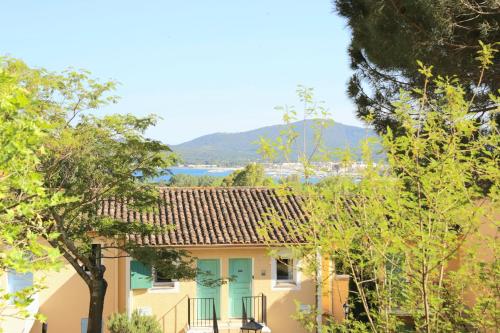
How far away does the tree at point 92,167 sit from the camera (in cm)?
1243

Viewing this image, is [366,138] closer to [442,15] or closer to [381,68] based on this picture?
[442,15]

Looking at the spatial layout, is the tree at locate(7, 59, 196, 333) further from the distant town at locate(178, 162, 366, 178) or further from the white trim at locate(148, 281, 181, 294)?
the distant town at locate(178, 162, 366, 178)

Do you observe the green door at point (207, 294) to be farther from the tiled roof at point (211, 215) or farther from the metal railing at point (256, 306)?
the tiled roof at point (211, 215)

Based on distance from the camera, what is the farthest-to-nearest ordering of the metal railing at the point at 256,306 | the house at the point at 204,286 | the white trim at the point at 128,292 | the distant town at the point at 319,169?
the metal railing at the point at 256,306, the white trim at the point at 128,292, the house at the point at 204,286, the distant town at the point at 319,169

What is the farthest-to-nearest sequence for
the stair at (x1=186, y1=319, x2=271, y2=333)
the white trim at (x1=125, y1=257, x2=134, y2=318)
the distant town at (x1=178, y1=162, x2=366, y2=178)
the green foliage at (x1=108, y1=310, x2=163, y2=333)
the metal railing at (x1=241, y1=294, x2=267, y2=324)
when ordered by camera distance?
1. the metal railing at (x1=241, y1=294, x2=267, y2=324)
2. the white trim at (x1=125, y1=257, x2=134, y2=318)
3. the stair at (x1=186, y1=319, x2=271, y2=333)
4. the green foliage at (x1=108, y1=310, x2=163, y2=333)
5. the distant town at (x1=178, y1=162, x2=366, y2=178)

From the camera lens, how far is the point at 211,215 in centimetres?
2033

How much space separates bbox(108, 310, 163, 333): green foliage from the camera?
17.0 meters

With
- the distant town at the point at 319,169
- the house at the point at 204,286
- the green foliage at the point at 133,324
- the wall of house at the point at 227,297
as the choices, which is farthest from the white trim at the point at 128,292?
the distant town at the point at 319,169

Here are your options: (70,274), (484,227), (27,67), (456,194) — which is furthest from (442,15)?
(70,274)

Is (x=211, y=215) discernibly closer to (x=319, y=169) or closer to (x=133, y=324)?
(x=133, y=324)

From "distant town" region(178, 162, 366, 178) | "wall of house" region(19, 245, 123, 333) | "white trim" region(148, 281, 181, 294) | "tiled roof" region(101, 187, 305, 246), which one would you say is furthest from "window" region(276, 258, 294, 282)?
"distant town" region(178, 162, 366, 178)

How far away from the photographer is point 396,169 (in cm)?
674

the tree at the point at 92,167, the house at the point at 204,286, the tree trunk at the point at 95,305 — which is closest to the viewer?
the tree at the point at 92,167

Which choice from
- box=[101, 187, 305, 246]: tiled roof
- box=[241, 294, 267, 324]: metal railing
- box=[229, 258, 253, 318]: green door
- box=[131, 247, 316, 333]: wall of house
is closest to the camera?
box=[101, 187, 305, 246]: tiled roof
